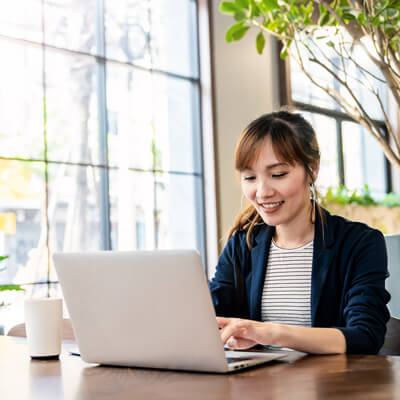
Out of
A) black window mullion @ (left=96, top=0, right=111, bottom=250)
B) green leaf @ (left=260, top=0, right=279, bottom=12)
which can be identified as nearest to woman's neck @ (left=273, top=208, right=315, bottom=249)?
green leaf @ (left=260, top=0, right=279, bottom=12)

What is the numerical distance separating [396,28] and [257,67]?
347 centimetres

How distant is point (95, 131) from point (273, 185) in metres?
3.33

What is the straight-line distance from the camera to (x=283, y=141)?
1652 millimetres

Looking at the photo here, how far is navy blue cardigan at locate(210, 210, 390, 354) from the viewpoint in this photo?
1405mm

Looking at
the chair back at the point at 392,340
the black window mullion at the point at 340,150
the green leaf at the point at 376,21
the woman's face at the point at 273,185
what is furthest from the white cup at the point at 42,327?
the black window mullion at the point at 340,150

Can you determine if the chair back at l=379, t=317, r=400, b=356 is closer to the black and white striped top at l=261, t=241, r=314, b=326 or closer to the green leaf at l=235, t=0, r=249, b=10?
the black and white striped top at l=261, t=241, r=314, b=326

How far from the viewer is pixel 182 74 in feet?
17.8

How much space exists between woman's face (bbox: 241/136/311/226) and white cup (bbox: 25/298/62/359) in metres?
0.59

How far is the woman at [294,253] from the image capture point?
5.01 ft

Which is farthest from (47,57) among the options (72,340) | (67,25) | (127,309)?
(127,309)

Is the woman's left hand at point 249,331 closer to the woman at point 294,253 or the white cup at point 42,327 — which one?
the woman at point 294,253

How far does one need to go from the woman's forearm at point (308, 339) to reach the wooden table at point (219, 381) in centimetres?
3

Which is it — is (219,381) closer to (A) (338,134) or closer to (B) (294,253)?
(B) (294,253)

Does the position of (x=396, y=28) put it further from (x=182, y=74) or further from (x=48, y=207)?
(x=182, y=74)
